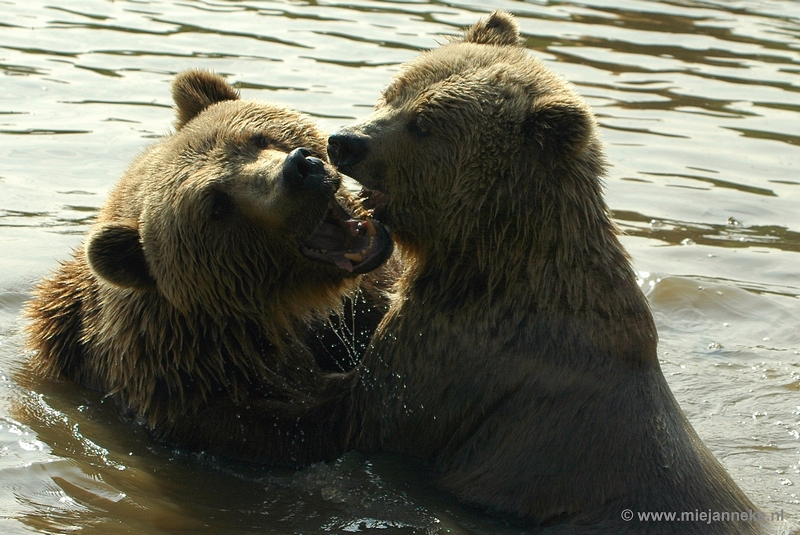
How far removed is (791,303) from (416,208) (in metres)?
4.50

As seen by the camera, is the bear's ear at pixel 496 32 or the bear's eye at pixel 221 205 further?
the bear's ear at pixel 496 32

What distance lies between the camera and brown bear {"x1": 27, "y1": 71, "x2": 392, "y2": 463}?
6535mm

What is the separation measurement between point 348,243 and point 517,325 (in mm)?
1127

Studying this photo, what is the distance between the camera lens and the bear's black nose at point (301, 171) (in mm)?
6121

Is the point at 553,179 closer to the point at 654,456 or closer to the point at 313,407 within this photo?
the point at 654,456

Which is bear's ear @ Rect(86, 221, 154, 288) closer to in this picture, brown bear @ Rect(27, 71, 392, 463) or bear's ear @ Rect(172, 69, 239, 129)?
brown bear @ Rect(27, 71, 392, 463)

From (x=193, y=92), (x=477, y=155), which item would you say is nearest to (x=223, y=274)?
(x=193, y=92)

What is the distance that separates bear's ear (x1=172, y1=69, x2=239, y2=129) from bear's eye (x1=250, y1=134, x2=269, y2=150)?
0.78 m

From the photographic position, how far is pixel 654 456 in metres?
5.96

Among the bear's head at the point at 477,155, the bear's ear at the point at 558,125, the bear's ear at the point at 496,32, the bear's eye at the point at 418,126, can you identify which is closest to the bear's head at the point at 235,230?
the bear's head at the point at 477,155

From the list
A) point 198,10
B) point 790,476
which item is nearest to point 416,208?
point 790,476

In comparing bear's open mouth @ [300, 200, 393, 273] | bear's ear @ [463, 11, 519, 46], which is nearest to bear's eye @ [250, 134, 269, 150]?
bear's open mouth @ [300, 200, 393, 273]

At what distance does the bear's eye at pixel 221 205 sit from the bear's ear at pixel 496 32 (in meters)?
1.82

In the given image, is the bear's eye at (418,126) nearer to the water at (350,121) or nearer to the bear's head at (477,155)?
the bear's head at (477,155)
